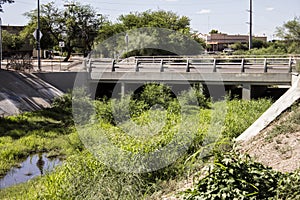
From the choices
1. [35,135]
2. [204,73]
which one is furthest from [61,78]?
[35,135]

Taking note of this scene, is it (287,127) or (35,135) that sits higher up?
(287,127)

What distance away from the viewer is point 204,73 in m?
24.1

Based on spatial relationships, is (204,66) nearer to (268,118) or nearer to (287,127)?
(268,118)

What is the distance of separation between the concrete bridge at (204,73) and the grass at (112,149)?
2356 millimetres

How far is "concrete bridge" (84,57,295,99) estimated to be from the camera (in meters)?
22.9

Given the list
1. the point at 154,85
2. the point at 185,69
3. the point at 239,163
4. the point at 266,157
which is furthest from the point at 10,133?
the point at 239,163

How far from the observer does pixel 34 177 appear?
13.9m

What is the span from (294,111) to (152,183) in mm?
5909

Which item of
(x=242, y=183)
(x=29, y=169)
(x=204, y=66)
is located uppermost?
(x=204, y=66)

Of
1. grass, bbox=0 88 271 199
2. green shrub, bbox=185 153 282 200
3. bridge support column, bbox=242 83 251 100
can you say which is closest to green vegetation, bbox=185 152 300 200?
green shrub, bbox=185 153 282 200

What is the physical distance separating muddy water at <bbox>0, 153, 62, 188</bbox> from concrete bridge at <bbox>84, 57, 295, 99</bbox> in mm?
10051

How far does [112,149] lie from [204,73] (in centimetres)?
1410

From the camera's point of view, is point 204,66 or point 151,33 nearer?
point 204,66

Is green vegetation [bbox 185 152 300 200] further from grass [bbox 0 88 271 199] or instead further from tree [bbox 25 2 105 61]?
tree [bbox 25 2 105 61]
